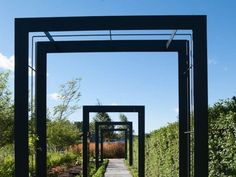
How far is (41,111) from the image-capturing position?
8.81m

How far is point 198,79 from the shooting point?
22.3ft

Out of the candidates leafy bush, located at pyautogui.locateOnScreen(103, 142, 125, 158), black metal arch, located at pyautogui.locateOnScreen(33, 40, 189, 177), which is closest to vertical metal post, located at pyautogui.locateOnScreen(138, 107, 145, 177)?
black metal arch, located at pyautogui.locateOnScreen(33, 40, 189, 177)

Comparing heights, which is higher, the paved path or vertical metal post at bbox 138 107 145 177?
vertical metal post at bbox 138 107 145 177

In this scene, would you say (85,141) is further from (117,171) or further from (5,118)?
(117,171)

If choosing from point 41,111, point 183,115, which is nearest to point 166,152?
point 183,115

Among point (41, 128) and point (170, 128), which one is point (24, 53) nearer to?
point (41, 128)

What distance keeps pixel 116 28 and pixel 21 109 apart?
1.78 meters

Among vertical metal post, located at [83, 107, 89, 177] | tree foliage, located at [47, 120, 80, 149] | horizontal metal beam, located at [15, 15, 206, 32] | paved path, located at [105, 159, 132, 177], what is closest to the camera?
horizontal metal beam, located at [15, 15, 206, 32]

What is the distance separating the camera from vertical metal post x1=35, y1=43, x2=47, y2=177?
28.4ft

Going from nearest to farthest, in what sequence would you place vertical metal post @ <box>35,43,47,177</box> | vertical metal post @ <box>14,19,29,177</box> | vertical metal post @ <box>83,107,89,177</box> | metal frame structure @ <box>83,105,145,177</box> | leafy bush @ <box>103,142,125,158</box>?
vertical metal post @ <box>14,19,29,177</box>
vertical metal post @ <box>35,43,47,177</box>
vertical metal post @ <box>83,107,89,177</box>
metal frame structure @ <box>83,105,145,177</box>
leafy bush @ <box>103,142,125,158</box>

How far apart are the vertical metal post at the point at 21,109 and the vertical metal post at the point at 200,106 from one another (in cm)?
235

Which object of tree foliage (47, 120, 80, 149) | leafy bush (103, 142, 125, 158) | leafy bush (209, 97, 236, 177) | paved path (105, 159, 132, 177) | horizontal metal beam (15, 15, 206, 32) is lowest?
leafy bush (103, 142, 125, 158)

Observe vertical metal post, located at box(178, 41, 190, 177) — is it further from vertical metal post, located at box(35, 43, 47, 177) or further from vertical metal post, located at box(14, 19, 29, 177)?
vertical metal post, located at box(14, 19, 29, 177)

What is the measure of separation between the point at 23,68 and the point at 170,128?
7.01m
